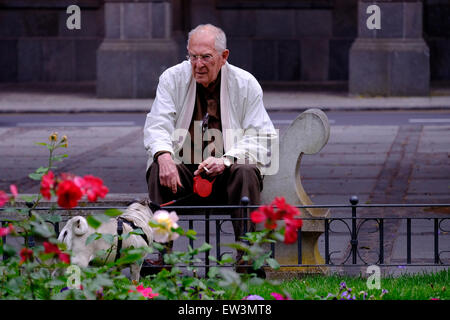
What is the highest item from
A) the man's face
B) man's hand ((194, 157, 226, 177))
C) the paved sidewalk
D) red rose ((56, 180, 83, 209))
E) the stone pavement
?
the man's face

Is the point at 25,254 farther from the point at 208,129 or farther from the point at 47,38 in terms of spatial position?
the point at 47,38

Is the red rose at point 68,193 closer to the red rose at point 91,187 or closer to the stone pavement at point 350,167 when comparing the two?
the red rose at point 91,187

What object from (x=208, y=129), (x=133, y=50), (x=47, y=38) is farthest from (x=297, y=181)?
(x=47, y=38)

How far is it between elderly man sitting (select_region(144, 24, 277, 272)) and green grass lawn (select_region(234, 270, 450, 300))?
1.78ft

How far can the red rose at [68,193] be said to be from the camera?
360cm

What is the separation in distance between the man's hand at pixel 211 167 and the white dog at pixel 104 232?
39 cm

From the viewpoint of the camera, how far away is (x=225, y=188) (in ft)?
20.0

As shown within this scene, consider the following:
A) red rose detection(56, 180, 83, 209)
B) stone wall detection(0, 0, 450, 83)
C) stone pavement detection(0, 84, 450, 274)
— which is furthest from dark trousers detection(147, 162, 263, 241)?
stone wall detection(0, 0, 450, 83)

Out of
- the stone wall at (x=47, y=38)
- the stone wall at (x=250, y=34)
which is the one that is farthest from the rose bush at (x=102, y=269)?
the stone wall at (x=47, y=38)

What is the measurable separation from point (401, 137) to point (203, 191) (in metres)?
8.32

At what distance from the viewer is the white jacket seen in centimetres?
620

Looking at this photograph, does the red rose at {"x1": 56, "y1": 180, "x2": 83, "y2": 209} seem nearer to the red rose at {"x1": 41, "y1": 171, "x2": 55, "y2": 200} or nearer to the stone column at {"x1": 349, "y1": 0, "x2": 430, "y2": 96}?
the red rose at {"x1": 41, "y1": 171, "x2": 55, "y2": 200}

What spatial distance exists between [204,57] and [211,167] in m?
0.65
